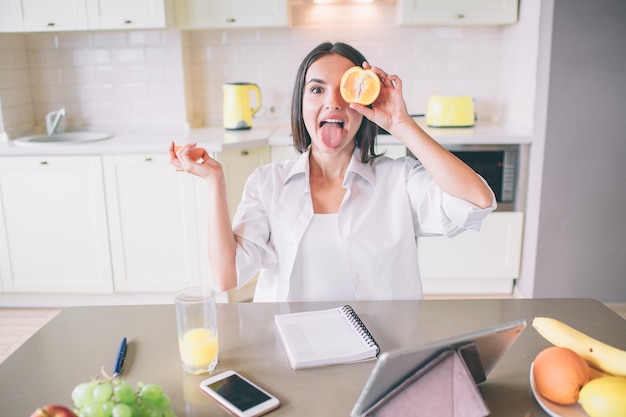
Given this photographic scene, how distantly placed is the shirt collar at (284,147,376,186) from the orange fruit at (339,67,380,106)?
24 centimetres

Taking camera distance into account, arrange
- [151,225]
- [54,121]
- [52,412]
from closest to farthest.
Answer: [52,412], [151,225], [54,121]

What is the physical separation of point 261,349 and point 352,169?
0.64 meters

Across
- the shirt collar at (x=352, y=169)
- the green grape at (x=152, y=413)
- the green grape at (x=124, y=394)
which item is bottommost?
the green grape at (x=152, y=413)

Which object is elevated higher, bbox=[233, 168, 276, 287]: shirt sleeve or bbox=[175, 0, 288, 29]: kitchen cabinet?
bbox=[175, 0, 288, 29]: kitchen cabinet

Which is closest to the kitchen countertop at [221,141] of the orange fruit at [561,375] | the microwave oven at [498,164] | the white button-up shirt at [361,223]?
the microwave oven at [498,164]

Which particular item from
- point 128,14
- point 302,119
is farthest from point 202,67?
point 302,119

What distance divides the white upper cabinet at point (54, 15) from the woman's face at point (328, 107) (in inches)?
89.3

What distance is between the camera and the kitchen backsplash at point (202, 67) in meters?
3.59

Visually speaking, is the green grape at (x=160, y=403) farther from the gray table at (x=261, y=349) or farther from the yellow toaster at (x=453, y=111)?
the yellow toaster at (x=453, y=111)

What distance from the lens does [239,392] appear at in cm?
95

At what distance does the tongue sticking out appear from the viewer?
1.49m

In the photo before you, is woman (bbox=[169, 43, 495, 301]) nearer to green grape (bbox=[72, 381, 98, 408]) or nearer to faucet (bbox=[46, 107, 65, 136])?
green grape (bbox=[72, 381, 98, 408])

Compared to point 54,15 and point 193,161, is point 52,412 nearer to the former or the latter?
point 193,161

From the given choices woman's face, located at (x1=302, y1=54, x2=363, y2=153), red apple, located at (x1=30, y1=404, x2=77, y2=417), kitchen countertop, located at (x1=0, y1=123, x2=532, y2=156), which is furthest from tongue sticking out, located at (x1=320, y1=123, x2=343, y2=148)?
kitchen countertop, located at (x1=0, y1=123, x2=532, y2=156)
